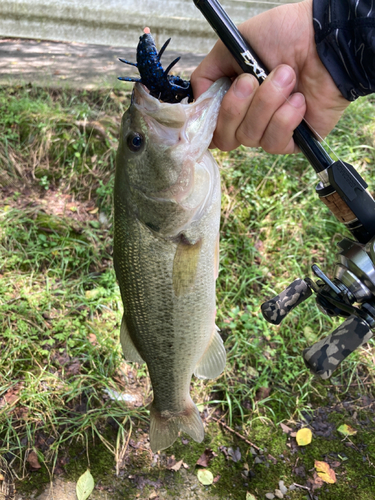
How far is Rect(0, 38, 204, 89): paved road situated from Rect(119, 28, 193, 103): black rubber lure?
10.7ft

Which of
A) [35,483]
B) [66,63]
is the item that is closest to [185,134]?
[35,483]

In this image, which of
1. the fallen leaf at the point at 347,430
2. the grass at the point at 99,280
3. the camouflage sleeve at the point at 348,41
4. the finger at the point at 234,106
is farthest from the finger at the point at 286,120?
the fallen leaf at the point at 347,430

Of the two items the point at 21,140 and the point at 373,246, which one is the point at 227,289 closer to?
the point at 373,246

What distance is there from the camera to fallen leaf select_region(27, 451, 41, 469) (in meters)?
2.56

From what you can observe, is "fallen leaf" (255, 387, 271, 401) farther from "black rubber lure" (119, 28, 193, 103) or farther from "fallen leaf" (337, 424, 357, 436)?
"black rubber lure" (119, 28, 193, 103)

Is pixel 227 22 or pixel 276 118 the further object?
pixel 276 118

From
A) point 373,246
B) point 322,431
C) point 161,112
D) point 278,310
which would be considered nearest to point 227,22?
point 161,112

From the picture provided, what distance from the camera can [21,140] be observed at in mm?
3961

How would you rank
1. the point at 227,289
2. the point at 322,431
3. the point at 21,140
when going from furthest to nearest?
the point at 21,140 → the point at 227,289 → the point at 322,431

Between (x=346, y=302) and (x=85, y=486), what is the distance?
2346 mm

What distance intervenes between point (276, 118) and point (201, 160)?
0.41m

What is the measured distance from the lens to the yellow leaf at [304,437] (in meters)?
2.90

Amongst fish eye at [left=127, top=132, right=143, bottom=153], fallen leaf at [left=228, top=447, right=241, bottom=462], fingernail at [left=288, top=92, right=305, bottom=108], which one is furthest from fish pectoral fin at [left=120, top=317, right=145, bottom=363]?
fallen leaf at [left=228, top=447, right=241, bottom=462]

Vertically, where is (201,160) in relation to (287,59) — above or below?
below
